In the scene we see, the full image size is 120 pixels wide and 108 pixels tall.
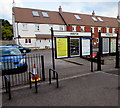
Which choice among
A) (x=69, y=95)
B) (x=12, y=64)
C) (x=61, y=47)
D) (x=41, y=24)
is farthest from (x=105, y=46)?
(x=41, y=24)

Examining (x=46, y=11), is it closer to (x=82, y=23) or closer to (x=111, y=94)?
(x=82, y=23)

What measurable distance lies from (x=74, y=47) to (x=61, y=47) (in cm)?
103

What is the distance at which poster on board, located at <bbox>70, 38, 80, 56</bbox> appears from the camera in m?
6.81

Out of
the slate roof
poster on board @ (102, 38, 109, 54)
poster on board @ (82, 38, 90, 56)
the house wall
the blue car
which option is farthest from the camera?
the slate roof

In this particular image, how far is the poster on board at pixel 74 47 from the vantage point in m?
6.81

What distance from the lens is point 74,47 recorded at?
698cm

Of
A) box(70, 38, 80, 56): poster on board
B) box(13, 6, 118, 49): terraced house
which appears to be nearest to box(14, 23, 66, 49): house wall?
box(13, 6, 118, 49): terraced house

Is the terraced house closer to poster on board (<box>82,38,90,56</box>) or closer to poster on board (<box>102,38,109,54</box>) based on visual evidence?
poster on board (<box>102,38,109,54</box>)

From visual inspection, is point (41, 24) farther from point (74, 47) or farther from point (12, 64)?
point (12, 64)

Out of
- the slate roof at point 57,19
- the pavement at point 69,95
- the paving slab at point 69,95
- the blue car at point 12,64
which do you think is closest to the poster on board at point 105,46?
the pavement at point 69,95

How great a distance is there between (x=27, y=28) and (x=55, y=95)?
73.6 ft

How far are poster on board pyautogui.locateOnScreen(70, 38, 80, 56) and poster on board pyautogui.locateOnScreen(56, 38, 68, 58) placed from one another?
41 centimetres

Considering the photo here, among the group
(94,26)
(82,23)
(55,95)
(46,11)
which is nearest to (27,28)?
(46,11)

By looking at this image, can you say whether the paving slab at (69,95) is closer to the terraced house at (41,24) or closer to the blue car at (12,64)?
the blue car at (12,64)
